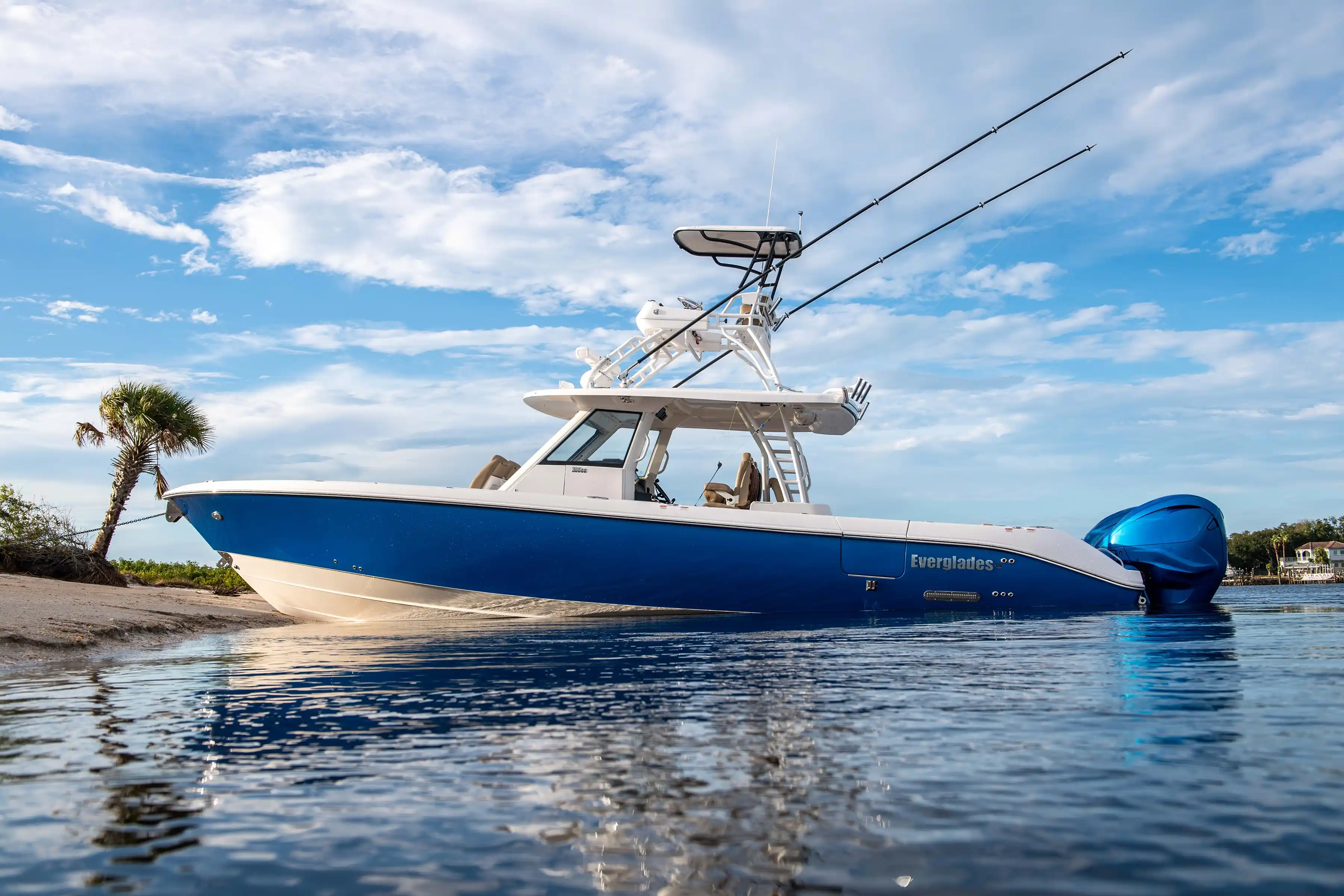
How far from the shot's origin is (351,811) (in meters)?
2.36

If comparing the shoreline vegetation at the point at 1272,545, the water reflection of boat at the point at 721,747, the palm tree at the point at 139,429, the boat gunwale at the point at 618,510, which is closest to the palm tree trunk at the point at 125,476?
the palm tree at the point at 139,429

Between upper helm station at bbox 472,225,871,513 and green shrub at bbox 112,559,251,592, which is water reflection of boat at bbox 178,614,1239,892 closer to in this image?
upper helm station at bbox 472,225,871,513

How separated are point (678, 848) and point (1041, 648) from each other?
15.9 ft

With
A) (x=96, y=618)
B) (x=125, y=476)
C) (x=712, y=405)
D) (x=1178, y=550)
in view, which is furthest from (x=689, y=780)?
(x=125, y=476)

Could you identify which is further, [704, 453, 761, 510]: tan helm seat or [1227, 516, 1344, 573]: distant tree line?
[1227, 516, 1344, 573]: distant tree line

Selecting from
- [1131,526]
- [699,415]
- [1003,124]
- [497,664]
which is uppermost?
[1003,124]

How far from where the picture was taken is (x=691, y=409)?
12.3 meters

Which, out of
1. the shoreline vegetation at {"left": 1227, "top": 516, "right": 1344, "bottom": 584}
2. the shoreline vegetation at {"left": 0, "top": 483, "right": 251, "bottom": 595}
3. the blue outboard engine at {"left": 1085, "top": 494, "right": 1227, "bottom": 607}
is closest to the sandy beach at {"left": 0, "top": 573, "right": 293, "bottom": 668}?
the shoreline vegetation at {"left": 0, "top": 483, "right": 251, "bottom": 595}

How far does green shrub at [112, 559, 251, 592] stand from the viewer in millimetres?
19453

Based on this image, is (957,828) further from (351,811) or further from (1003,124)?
(1003,124)

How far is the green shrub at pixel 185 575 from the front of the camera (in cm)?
1945

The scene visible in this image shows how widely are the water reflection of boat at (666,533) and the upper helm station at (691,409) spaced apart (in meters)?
0.02

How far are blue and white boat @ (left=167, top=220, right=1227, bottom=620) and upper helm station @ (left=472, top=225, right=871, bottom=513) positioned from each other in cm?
3

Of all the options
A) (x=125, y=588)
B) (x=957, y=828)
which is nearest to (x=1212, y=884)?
(x=957, y=828)
